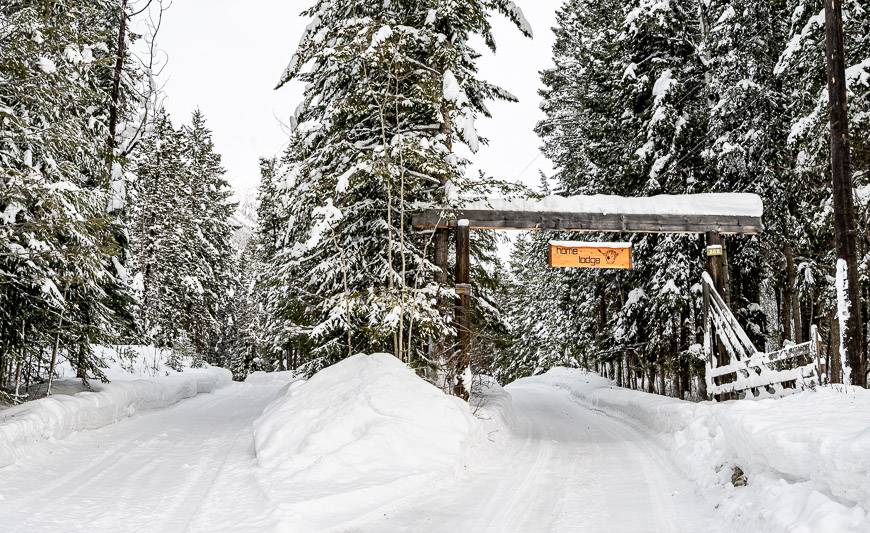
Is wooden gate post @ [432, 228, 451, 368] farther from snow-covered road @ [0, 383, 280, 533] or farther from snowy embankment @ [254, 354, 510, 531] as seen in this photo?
snow-covered road @ [0, 383, 280, 533]

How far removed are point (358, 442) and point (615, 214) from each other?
733cm

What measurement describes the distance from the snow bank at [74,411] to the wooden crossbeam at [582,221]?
710 cm

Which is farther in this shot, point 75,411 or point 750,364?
point 75,411

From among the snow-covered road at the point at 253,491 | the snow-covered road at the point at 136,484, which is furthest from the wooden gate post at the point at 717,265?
the snow-covered road at the point at 136,484

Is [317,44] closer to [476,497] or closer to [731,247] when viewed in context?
[476,497]

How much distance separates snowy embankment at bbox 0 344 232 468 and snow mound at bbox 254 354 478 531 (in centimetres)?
324

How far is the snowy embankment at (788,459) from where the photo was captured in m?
4.17

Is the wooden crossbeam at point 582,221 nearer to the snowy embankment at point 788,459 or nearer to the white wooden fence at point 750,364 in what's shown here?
the white wooden fence at point 750,364

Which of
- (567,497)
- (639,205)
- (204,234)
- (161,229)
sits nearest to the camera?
(567,497)

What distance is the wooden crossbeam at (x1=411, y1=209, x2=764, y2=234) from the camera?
11.7m

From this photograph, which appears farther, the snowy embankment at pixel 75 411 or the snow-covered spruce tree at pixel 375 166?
the snow-covered spruce tree at pixel 375 166

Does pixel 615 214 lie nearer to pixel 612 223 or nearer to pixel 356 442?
pixel 612 223

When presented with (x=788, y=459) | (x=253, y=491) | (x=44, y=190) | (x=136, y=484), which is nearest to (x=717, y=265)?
(x=788, y=459)

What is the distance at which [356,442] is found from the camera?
7.30 m
